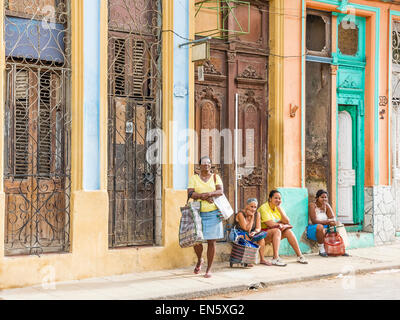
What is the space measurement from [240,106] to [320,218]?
2459 millimetres

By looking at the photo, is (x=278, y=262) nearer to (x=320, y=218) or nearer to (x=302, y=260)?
(x=302, y=260)

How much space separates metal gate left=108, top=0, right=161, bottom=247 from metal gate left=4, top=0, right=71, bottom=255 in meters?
0.78

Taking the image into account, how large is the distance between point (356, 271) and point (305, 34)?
4.52 meters

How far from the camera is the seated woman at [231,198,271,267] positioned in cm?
1043

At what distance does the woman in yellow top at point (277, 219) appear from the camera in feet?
36.2

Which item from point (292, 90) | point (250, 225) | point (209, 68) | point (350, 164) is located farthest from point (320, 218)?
point (209, 68)

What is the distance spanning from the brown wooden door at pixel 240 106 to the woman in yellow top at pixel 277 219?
715 millimetres

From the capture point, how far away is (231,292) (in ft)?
29.2

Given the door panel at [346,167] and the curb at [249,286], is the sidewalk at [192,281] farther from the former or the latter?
the door panel at [346,167]

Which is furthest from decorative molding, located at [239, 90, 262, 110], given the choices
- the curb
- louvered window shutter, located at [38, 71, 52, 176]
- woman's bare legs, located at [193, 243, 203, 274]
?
louvered window shutter, located at [38, 71, 52, 176]

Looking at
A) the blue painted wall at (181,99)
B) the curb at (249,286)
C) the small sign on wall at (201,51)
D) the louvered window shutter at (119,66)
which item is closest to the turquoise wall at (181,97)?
the blue painted wall at (181,99)

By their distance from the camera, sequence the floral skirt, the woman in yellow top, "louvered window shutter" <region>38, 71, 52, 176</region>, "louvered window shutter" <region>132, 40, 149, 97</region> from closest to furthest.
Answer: "louvered window shutter" <region>38, 71, 52, 176</region>, the floral skirt, "louvered window shutter" <region>132, 40, 149, 97</region>, the woman in yellow top

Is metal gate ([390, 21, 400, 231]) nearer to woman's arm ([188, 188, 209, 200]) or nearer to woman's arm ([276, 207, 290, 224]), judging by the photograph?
woman's arm ([276, 207, 290, 224])
